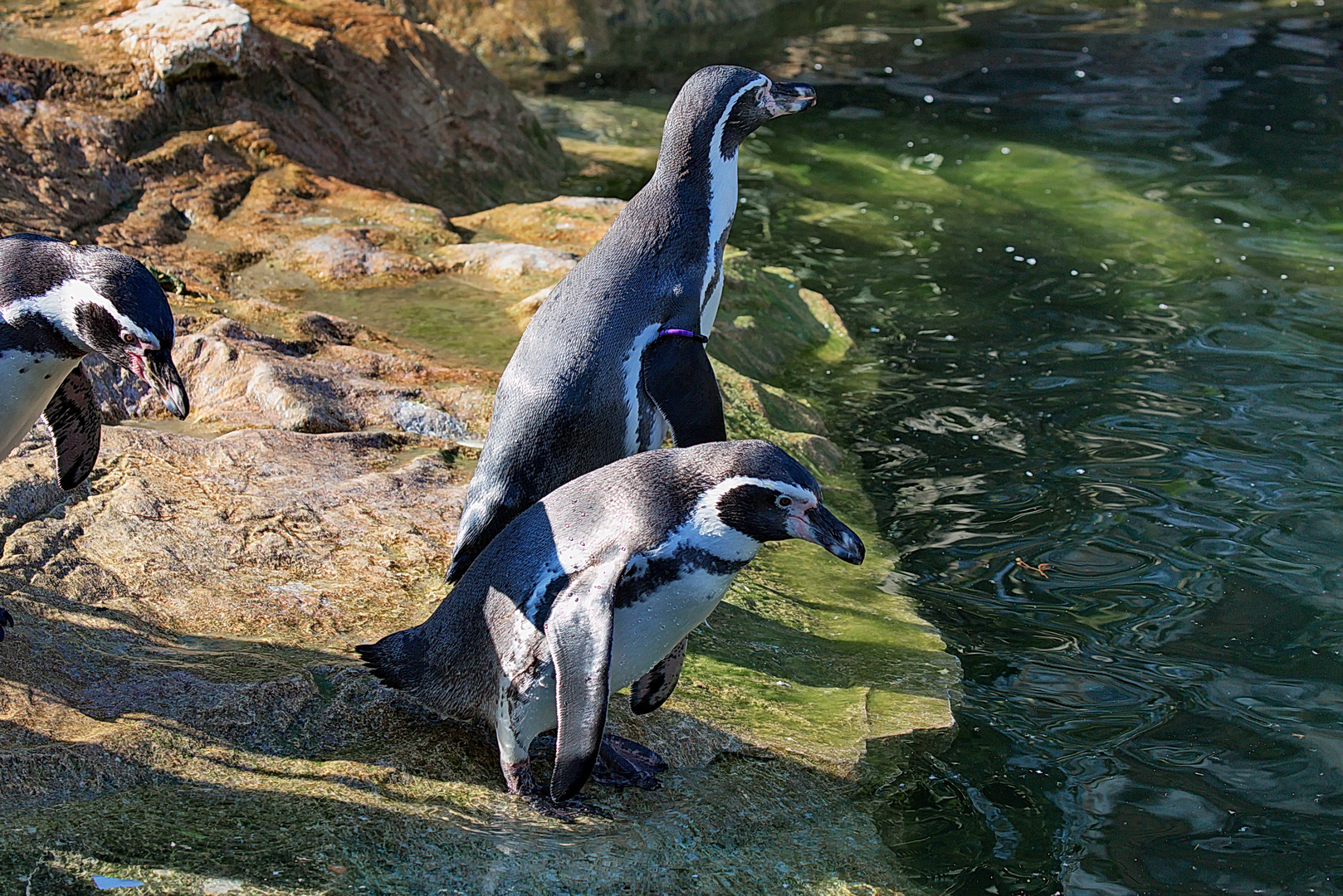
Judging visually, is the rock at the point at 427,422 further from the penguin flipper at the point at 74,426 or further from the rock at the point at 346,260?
the rock at the point at 346,260

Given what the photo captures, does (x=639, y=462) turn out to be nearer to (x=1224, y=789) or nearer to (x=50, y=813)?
(x=50, y=813)

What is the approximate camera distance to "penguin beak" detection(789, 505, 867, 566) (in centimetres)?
290

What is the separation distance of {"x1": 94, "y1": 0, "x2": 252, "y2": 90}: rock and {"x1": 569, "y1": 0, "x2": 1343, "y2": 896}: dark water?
3.43 metres

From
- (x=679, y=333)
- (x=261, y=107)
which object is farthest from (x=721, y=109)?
(x=261, y=107)

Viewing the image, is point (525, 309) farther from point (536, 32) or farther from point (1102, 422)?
point (536, 32)

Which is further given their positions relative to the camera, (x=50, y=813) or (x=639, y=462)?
(x=639, y=462)

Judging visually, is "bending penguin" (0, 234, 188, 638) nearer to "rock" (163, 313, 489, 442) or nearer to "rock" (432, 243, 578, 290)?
"rock" (163, 313, 489, 442)

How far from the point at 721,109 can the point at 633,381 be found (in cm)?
113

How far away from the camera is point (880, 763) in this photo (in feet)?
11.6

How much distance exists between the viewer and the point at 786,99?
454 centimetres

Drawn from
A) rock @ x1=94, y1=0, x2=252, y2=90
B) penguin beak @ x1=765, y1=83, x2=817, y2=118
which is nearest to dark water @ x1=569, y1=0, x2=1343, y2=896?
penguin beak @ x1=765, y1=83, x2=817, y2=118

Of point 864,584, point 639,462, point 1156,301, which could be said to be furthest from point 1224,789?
point 1156,301

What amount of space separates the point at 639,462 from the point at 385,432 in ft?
6.17

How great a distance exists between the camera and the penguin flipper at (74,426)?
3.45m
